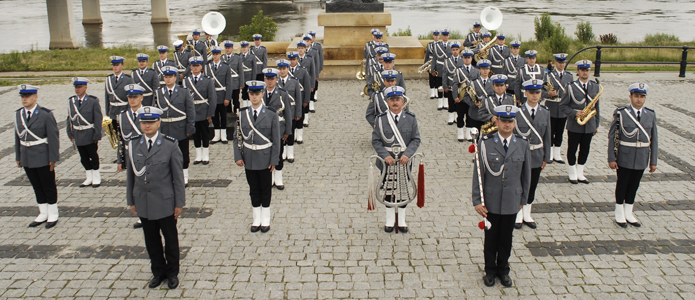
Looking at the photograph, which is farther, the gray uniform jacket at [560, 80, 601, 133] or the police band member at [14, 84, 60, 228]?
the gray uniform jacket at [560, 80, 601, 133]

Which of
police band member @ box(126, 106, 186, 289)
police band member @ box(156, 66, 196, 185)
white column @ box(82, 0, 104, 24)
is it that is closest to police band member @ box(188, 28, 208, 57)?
police band member @ box(156, 66, 196, 185)

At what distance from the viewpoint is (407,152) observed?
280 inches

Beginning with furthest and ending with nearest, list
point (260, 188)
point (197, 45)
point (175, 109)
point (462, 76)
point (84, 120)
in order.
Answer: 1. point (197, 45)
2. point (462, 76)
3. point (175, 109)
4. point (84, 120)
5. point (260, 188)

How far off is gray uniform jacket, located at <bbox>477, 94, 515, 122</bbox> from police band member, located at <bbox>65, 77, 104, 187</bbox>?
20.3 ft

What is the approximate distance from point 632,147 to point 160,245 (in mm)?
5908

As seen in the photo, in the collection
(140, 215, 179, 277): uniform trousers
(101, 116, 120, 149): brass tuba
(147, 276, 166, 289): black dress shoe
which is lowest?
→ (147, 276, 166, 289): black dress shoe

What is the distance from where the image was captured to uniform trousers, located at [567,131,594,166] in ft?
30.3

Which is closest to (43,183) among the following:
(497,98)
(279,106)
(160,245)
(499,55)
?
(160,245)

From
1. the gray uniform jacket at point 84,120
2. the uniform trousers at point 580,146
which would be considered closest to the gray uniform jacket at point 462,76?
the uniform trousers at point 580,146

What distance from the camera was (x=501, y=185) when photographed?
590cm

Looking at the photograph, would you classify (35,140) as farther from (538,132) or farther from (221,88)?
(538,132)

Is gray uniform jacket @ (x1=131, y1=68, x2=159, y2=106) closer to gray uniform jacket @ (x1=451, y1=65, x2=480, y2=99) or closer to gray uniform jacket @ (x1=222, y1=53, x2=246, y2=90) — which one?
gray uniform jacket @ (x1=222, y1=53, x2=246, y2=90)

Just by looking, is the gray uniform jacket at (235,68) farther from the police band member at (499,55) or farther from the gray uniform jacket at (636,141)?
the gray uniform jacket at (636,141)

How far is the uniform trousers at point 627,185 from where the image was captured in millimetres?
7451
